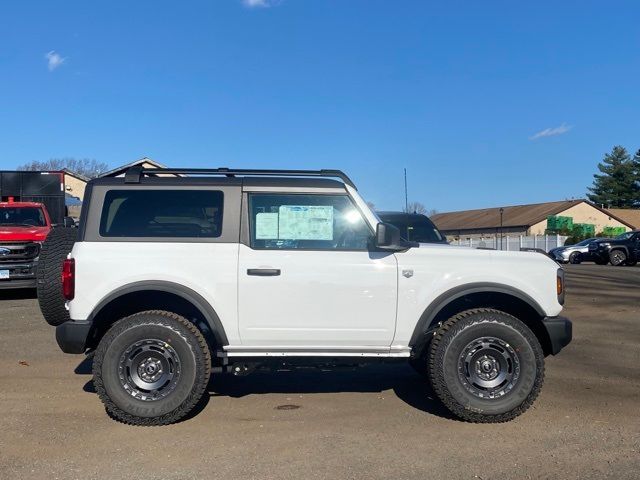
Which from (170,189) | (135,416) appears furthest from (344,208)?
(135,416)

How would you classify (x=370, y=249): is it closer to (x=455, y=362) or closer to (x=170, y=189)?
(x=455, y=362)

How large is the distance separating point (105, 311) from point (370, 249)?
89.7 inches

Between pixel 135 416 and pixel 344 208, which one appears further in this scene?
pixel 344 208

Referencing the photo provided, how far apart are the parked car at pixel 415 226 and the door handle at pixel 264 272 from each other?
18.2 ft

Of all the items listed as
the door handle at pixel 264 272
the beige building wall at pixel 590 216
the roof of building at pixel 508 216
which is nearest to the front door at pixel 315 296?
the door handle at pixel 264 272

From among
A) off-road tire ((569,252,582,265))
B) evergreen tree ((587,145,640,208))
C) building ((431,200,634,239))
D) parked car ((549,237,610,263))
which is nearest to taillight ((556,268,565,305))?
parked car ((549,237,610,263))

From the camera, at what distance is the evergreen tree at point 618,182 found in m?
78.4

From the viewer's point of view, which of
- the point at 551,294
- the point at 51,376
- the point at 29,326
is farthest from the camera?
the point at 29,326

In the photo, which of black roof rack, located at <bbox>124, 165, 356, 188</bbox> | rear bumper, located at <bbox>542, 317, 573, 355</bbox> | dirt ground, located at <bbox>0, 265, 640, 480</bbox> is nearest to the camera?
dirt ground, located at <bbox>0, 265, 640, 480</bbox>

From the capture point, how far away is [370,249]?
5.01 metres

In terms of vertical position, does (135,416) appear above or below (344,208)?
below

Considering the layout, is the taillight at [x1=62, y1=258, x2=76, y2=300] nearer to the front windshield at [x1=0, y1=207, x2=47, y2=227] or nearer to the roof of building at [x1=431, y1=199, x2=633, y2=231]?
the front windshield at [x1=0, y1=207, x2=47, y2=227]

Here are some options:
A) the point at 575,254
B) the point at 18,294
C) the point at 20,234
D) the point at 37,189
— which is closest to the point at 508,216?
the point at 575,254

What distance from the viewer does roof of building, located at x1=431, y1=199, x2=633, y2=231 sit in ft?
206
